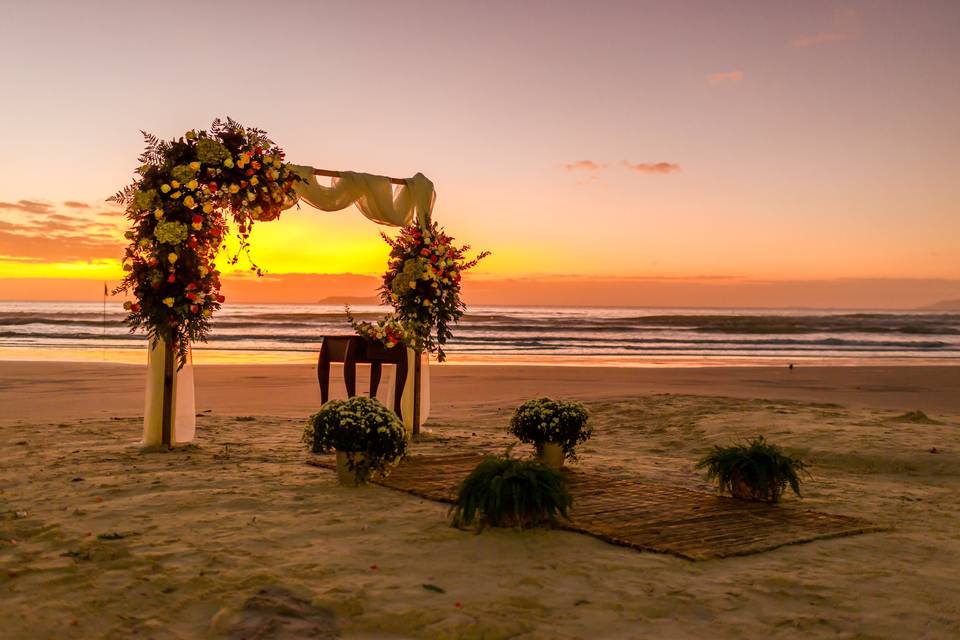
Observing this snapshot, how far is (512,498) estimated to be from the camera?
16.8ft

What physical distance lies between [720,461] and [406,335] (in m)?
4.39

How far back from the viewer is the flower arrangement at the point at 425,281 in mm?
9992

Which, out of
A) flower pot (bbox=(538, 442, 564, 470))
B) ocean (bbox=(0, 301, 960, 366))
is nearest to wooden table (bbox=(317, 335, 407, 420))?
flower pot (bbox=(538, 442, 564, 470))

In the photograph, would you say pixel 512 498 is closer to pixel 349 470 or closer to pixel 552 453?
pixel 349 470

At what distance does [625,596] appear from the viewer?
395cm

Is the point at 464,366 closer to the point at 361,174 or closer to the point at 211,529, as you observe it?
the point at 361,174

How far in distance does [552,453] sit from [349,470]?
1913 mm

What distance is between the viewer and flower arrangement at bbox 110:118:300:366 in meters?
8.09

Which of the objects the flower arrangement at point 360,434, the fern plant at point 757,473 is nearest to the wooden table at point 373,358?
the flower arrangement at point 360,434

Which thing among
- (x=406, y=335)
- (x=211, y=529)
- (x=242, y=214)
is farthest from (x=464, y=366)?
(x=211, y=529)

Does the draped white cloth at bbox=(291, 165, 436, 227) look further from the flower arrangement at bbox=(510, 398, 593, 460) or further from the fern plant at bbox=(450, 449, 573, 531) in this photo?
the fern plant at bbox=(450, 449, 573, 531)

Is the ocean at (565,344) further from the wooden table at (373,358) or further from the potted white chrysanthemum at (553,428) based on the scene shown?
the potted white chrysanthemum at (553,428)

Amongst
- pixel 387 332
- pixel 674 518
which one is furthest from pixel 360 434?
pixel 387 332

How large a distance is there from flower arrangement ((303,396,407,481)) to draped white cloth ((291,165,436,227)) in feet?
12.5
